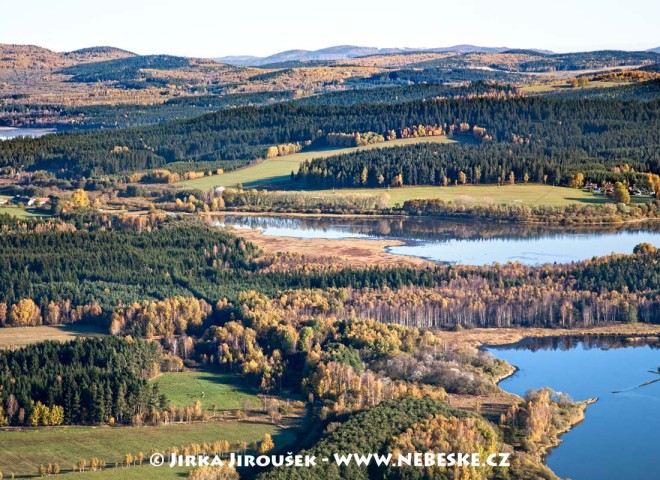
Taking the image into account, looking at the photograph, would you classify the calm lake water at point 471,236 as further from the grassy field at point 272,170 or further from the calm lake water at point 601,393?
the calm lake water at point 601,393

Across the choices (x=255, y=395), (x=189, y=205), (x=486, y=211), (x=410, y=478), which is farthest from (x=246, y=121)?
(x=410, y=478)

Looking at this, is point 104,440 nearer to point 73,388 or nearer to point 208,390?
point 73,388

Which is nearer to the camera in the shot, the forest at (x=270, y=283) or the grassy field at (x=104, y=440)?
the grassy field at (x=104, y=440)

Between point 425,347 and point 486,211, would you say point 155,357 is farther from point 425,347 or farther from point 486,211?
point 486,211

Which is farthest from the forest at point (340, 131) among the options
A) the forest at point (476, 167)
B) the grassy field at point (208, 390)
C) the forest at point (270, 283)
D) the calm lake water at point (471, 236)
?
the grassy field at point (208, 390)

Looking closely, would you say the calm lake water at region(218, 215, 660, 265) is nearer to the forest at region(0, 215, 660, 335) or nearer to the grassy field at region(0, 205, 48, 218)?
the forest at region(0, 215, 660, 335)

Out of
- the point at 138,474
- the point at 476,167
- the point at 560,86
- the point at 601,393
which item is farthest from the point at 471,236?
the point at 560,86

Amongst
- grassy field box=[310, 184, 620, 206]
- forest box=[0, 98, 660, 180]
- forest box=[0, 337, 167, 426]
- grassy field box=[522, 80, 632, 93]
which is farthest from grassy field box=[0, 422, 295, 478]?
grassy field box=[522, 80, 632, 93]
